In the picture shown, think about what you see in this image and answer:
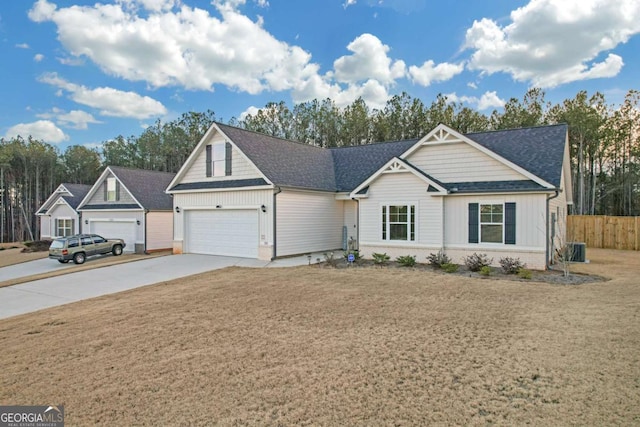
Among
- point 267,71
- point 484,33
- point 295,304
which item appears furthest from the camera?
point 267,71

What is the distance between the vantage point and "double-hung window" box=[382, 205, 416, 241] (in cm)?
1569

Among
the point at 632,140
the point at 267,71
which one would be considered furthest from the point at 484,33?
the point at 632,140

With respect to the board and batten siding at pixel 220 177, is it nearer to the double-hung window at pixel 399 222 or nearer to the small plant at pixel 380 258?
the double-hung window at pixel 399 222

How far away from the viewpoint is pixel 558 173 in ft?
45.6

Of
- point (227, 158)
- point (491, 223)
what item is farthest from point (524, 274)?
point (227, 158)

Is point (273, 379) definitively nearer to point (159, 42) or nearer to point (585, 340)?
point (585, 340)

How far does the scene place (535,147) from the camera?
15.9m

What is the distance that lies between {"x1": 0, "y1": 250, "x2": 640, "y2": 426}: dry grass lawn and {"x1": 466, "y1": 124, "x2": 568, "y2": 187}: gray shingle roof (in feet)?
18.8

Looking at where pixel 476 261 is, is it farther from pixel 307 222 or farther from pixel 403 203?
pixel 307 222

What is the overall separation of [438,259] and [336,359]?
1005cm

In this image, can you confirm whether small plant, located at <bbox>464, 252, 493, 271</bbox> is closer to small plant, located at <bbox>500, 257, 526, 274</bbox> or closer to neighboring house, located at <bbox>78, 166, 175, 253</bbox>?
small plant, located at <bbox>500, 257, 526, 274</bbox>

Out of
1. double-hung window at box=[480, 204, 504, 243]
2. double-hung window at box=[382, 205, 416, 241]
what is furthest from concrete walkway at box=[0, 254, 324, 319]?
double-hung window at box=[480, 204, 504, 243]

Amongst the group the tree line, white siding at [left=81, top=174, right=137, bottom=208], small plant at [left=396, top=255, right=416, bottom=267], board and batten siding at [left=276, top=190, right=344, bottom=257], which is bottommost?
small plant at [left=396, top=255, right=416, bottom=267]

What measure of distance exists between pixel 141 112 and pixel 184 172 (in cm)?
2323
